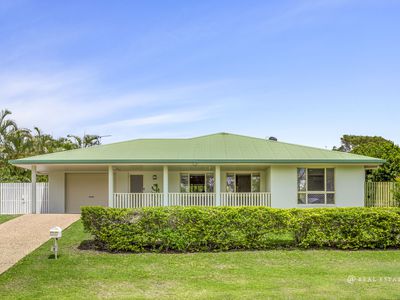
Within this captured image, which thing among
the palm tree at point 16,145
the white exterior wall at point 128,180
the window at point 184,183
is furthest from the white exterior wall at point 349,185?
the palm tree at point 16,145

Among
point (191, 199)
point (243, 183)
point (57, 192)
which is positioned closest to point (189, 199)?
point (191, 199)

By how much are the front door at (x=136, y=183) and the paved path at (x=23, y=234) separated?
4537 millimetres

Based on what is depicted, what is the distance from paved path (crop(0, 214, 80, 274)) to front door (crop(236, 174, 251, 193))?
8.57m

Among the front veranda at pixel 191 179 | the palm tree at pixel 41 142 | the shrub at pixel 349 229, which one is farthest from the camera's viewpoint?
the palm tree at pixel 41 142

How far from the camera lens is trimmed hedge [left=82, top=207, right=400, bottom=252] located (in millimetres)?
11805

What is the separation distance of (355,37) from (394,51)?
1.69m

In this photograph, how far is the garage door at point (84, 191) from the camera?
2473cm

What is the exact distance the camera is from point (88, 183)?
24922 mm

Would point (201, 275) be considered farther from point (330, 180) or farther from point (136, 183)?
point (136, 183)

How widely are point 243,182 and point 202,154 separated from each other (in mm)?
3659

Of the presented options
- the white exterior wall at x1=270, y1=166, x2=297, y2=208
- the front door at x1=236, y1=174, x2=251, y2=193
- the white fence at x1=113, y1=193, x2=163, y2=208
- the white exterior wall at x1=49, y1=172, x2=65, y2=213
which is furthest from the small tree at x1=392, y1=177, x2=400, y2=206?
the white exterior wall at x1=49, y1=172, x2=65, y2=213

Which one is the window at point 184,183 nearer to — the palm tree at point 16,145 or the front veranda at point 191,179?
the front veranda at point 191,179

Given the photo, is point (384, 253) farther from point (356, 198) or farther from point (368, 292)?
point (356, 198)

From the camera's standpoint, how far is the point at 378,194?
23984mm
